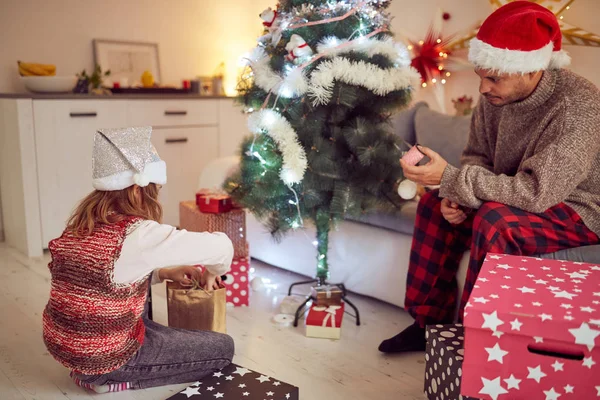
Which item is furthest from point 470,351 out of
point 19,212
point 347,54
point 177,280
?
point 19,212

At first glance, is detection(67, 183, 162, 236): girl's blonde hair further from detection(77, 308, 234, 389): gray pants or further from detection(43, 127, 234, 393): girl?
detection(77, 308, 234, 389): gray pants

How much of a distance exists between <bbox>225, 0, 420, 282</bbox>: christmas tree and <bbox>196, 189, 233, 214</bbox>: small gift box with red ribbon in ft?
0.54

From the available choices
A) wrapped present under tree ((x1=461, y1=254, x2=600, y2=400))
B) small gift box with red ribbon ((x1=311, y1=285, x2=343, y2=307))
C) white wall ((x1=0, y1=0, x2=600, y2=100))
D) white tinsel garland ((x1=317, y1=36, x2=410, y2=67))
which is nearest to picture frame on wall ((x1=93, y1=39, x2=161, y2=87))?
white wall ((x1=0, y1=0, x2=600, y2=100))

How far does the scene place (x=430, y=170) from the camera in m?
1.86

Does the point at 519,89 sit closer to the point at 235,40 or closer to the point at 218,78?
the point at 218,78

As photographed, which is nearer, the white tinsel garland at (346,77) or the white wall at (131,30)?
the white tinsel garland at (346,77)

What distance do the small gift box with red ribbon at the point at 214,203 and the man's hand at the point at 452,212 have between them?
949mm

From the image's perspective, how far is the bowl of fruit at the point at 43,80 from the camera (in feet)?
10.6

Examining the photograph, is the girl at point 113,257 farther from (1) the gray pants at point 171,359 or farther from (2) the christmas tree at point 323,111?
(2) the christmas tree at point 323,111

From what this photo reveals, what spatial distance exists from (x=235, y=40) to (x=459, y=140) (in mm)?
2437

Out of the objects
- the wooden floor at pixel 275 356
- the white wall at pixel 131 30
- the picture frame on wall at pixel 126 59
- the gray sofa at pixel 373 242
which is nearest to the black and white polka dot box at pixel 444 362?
the wooden floor at pixel 275 356

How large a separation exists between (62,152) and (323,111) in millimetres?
1720

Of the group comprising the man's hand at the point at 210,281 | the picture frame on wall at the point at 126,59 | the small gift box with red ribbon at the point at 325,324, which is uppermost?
the picture frame on wall at the point at 126,59

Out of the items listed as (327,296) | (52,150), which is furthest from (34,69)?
(327,296)
